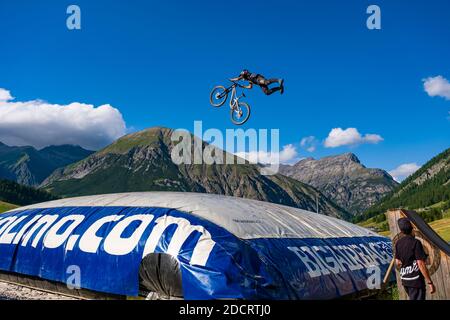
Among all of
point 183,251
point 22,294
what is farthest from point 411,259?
point 22,294

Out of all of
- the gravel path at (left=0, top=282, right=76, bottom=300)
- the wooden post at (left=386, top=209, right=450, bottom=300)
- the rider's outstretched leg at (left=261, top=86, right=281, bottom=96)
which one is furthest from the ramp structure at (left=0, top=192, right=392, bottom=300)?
the rider's outstretched leg at (left=261, top=86, right=281, bottom=96)

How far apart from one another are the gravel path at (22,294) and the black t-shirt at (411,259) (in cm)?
1436

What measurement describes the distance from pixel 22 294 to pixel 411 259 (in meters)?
17.8

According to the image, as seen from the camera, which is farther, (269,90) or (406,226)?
(269,90)

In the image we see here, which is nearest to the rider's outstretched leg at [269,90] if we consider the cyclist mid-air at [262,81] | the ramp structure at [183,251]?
the cyclist mid-air at [262,81]

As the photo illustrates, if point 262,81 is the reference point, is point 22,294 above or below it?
below

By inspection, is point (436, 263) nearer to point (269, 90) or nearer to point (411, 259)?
point (411, 259)

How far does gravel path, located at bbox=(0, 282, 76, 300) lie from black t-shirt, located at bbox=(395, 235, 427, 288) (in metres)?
14.4

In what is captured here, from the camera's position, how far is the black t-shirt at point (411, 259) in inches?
432

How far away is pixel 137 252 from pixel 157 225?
1343 millimetres

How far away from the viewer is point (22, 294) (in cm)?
1930

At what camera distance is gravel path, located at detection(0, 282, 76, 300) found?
60.4ft

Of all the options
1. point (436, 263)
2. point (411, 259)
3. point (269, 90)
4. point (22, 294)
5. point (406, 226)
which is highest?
point (269, 90)

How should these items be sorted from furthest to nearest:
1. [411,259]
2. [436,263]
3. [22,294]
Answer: [22,294], [436,263], [411,259]
